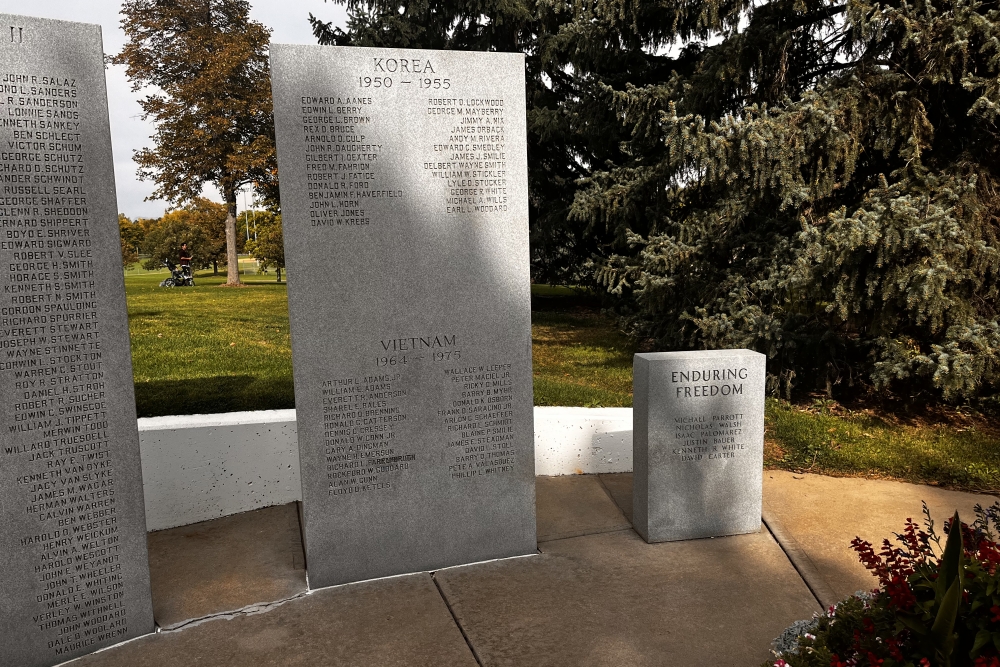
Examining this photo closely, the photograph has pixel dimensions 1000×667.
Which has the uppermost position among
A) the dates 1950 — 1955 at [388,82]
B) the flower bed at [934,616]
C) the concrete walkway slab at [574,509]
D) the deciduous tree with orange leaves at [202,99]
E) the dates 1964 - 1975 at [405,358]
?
the deciduous tree with orange leaves at [202,99]

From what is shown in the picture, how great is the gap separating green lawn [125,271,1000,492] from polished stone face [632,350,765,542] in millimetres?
1542

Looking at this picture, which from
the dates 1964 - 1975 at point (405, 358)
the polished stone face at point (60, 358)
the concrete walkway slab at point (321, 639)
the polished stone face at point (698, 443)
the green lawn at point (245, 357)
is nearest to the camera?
the polished stone face at point (60, 358)

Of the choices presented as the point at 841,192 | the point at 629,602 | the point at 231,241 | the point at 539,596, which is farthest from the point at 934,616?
the point at 231,241

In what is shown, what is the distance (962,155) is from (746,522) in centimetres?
506

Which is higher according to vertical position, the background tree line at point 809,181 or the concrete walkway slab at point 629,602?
the background tree line at point 809,181

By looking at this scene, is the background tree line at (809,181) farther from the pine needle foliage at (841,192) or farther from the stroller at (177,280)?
the stroller at (177,280)

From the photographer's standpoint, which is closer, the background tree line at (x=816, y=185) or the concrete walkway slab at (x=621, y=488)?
the concrete walkway slab at (x=621, y=488)

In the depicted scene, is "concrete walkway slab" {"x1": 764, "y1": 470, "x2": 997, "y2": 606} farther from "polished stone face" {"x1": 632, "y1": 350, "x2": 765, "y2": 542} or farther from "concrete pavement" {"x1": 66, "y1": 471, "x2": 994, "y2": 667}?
"polished stone face" {"x1": 632, "y1": 350, "x2": 765, "y2": 542}

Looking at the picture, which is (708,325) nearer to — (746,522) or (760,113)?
(760,113)

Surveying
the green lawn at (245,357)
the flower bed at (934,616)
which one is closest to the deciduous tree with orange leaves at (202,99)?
the green lawn at (245,357)

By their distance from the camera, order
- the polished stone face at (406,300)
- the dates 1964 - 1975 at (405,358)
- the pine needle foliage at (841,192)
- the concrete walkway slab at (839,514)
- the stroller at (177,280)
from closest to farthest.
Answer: the polished stone face at (406,300)
the dates 1964 - 1975 at (405,358)
the concrete walkway slab at (839,514)
the pine needle foliage at (841,192)
the stroller at (177,280)

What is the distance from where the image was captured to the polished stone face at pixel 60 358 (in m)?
3.37

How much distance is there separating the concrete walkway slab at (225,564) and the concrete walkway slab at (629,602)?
1.04m

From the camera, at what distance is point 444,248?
4.41 m
